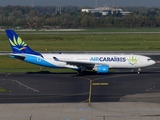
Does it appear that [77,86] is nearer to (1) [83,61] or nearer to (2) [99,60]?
(1) [83,61]

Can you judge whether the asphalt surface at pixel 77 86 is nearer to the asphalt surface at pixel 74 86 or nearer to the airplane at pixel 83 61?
the asphalt surface at pixel 74 86

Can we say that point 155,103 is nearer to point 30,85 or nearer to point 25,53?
point 30,85

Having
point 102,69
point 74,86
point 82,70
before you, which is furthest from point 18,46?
point 74,86

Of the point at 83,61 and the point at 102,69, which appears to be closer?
the point at 102,69

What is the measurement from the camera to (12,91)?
5419 centimetres

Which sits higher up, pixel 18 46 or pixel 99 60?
pixel 18 46
